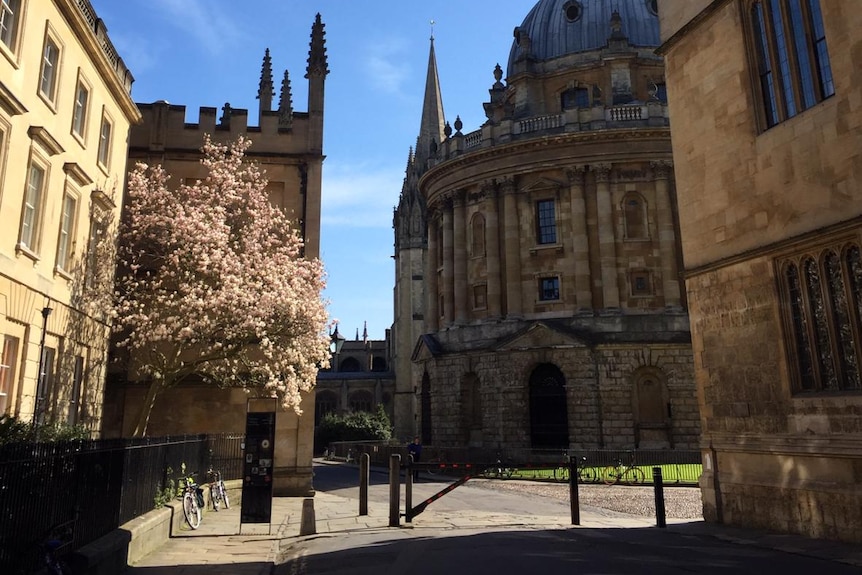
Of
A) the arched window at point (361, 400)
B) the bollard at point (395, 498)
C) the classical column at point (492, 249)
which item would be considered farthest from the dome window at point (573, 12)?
the arched window at point (361, 400)

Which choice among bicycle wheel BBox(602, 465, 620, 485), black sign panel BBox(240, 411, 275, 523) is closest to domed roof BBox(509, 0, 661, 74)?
bicycle wheel BBox(602, 465, 620, 485)

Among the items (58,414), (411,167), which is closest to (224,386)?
(58,414)

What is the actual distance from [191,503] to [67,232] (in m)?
5.98

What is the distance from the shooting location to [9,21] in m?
11.1

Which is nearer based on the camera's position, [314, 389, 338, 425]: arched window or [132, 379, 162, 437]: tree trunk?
[132, 379, 162, 437]: tree trunk

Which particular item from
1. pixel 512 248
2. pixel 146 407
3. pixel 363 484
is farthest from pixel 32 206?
pixel 512 248

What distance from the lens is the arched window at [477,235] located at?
131ft

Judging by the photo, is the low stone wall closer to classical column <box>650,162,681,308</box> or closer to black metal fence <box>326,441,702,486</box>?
black metal fence <box>326,441,702,486</box>

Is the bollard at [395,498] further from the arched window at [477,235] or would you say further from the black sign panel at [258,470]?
the arched window at [477,235]

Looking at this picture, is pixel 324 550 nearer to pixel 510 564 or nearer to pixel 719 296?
pixel 510 564

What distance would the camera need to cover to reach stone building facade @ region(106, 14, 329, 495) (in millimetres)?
18984

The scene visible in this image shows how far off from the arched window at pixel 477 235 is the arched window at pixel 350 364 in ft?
170

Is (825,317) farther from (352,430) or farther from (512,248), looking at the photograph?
(352,430)

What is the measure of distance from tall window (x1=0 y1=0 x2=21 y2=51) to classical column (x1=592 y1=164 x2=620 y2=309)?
29600 millimetres
